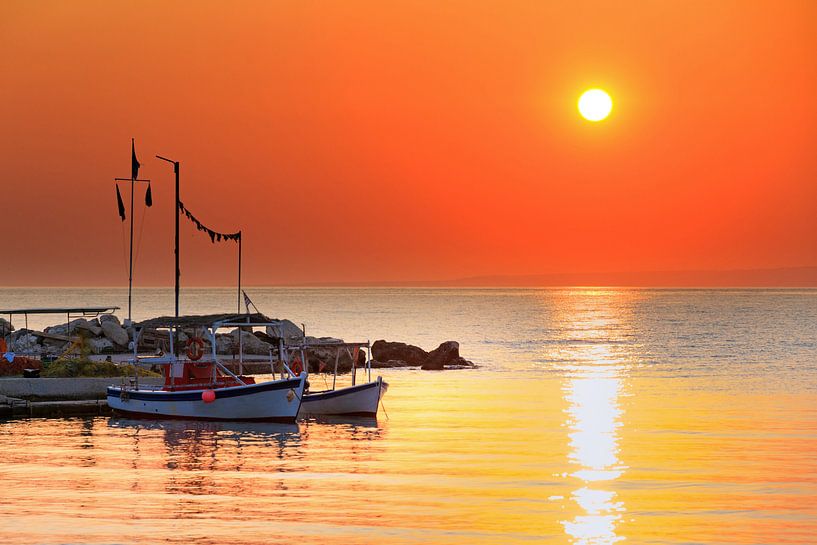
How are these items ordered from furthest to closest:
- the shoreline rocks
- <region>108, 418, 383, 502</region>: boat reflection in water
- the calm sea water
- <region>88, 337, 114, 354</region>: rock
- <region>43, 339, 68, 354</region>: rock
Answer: <region>88, 337, 114, 354</region>: rock → the shoreline rocks → <region>43, 339, 68, 354</region>: rock → <region>108, 418, 383, 502</region>: boat reflection in water → the calm sea water

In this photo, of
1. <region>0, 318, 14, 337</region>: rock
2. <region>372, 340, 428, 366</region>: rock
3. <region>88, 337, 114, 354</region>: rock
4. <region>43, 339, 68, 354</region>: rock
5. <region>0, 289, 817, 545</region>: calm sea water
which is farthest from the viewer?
<region>372, 340, 428, 366</region>: rock

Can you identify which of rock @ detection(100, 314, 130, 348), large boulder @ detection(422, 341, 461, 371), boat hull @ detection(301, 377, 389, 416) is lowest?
boat hull @ detection(301, 377, 389, 416)

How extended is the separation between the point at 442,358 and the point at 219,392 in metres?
35.1

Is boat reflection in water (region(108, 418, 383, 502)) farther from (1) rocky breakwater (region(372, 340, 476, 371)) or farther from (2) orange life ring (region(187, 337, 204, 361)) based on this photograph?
(1) rocky breakwater (region(372, 340, 476, 371))

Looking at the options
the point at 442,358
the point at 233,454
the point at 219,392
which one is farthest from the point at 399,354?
the point at 233,454

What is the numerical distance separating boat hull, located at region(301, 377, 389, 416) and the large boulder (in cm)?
2949

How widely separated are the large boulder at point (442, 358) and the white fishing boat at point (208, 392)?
29.4m

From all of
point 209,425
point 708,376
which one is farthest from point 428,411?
point 708,376

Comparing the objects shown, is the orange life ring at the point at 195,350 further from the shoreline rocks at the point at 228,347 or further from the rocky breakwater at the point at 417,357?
the rocky breakwater at the point at 417,357

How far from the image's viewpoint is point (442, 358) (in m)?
78.8

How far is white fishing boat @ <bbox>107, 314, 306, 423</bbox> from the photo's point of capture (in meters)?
44.9

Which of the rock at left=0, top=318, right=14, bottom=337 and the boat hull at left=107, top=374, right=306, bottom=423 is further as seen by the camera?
the rock at left=0, top=318, right=14, bottom=337

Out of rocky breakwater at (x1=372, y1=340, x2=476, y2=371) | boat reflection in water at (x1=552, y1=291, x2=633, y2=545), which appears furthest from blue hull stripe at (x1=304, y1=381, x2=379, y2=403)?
Result: rocky breakwater at (x1=372, y1=340, x2=476, y2=371)

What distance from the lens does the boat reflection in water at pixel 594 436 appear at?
24703 mm
